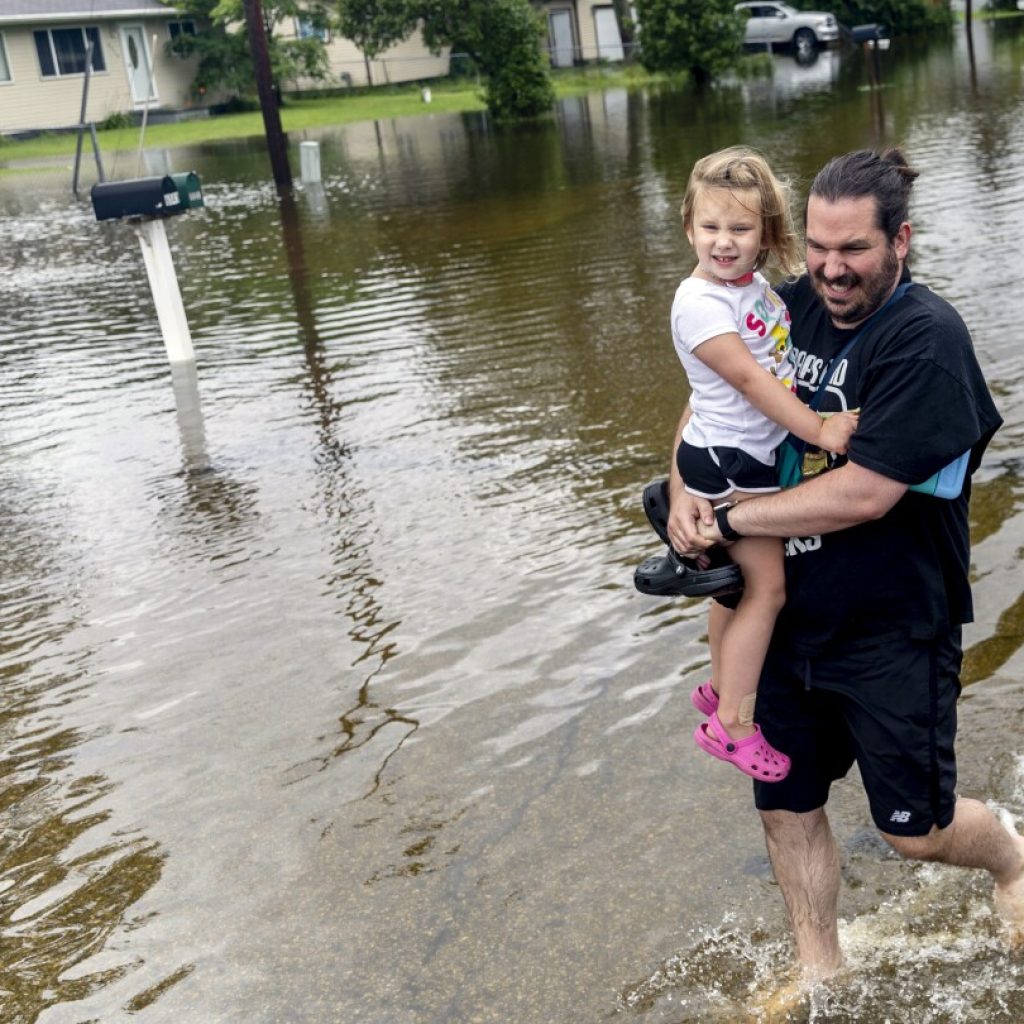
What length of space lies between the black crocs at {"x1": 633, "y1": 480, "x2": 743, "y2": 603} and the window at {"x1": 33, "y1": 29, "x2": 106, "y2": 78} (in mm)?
43138

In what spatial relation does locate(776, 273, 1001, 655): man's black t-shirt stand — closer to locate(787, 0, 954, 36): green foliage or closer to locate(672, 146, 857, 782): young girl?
locate(672, 146, 857, 782): young girl

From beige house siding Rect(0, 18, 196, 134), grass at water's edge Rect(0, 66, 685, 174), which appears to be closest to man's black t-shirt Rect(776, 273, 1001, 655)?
grass at water's edge Rect(0, 66, 685, 174)

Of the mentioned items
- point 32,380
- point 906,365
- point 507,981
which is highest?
point 906,365

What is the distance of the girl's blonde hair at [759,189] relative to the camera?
324cm

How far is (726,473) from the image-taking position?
3289 millimetres

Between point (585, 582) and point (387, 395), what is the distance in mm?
3890

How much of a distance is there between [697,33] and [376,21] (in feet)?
30.8

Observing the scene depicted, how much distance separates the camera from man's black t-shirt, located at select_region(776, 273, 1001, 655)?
295 centimetres

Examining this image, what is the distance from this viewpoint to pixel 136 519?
791cm

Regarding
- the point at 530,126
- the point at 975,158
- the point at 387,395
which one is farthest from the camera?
the point at 530,126

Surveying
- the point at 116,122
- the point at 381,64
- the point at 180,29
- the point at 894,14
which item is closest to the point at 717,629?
the point at 116,122

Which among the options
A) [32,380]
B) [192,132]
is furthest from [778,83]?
[32,380]

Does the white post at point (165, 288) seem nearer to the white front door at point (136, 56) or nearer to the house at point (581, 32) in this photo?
the white front door at point (136, 56)

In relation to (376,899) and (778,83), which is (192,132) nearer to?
(778,83)
